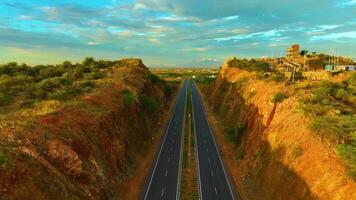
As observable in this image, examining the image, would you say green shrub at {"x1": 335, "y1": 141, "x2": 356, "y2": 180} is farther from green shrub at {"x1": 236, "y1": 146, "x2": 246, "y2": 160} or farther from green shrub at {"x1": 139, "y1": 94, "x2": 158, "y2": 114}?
green shrub at {"x1": 139, "y1": 94, "x2": 158, "y2": 114}

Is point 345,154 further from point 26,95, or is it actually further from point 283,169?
point 26,95

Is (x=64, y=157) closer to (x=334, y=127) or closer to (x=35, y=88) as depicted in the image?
(x=35, y=88)

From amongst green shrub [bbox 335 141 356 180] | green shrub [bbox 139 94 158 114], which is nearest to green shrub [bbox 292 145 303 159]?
green shrub [bbox 335 141 356 180]

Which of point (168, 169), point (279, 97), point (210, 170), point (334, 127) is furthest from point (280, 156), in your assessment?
point (168, 169)

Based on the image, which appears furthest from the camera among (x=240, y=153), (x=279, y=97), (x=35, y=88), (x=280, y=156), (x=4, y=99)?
(x=240, y=153)

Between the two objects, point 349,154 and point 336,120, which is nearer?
point 349,154

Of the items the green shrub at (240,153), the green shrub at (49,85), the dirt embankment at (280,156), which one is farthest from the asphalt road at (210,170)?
the green shrub at (49,85)
